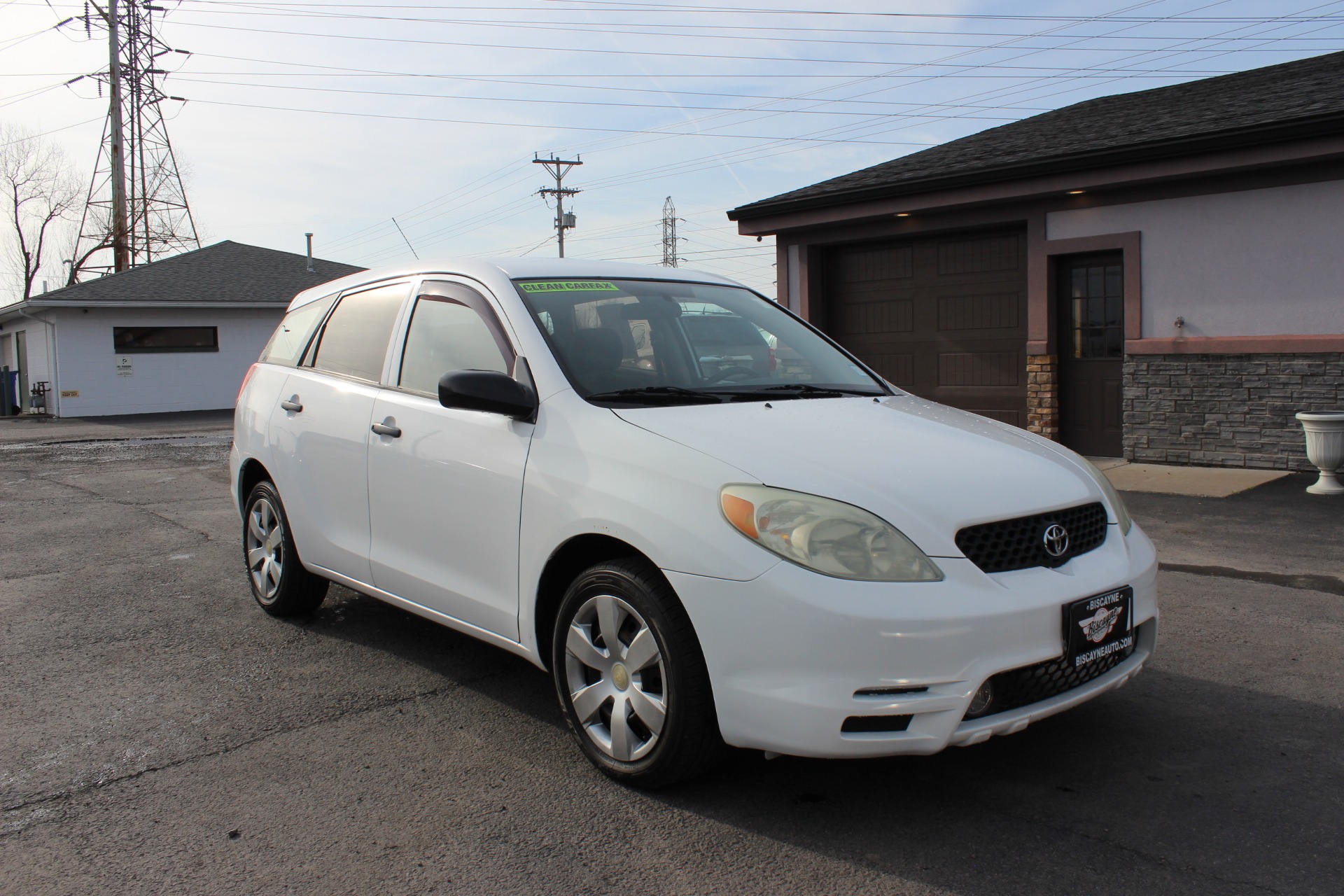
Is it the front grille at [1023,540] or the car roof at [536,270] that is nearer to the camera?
the front grille at [1023,540]

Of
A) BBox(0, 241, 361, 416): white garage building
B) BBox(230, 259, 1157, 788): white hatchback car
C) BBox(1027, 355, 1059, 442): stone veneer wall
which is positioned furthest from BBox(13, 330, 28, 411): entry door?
BBox(230, 259, 1157, 788): white hatchback car

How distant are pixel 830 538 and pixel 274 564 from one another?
3498 mm

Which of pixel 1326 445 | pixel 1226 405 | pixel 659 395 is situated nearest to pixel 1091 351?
pixel 1226 405

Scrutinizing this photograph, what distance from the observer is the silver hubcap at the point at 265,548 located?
208 inches

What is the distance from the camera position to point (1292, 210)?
1006cm

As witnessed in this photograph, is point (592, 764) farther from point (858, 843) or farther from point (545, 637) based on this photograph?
point (858, 843)

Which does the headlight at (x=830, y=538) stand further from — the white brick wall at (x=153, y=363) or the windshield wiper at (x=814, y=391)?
the white brick wall at (x=153, y=363)

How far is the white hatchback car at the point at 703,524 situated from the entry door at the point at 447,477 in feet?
0.04

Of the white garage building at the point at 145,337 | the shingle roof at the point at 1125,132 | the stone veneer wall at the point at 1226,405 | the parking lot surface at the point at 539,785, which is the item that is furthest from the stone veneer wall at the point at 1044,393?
the white garage building at the point at 145,337

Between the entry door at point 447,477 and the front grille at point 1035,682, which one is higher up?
the entry door at point 447,477

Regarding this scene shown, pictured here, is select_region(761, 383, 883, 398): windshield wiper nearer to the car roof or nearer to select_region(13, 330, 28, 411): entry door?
the car roof

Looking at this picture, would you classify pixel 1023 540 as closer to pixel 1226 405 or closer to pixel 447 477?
pixel 447 477

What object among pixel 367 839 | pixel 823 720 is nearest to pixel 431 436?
pixel 367 839

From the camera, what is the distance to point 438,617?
407 centimetres
